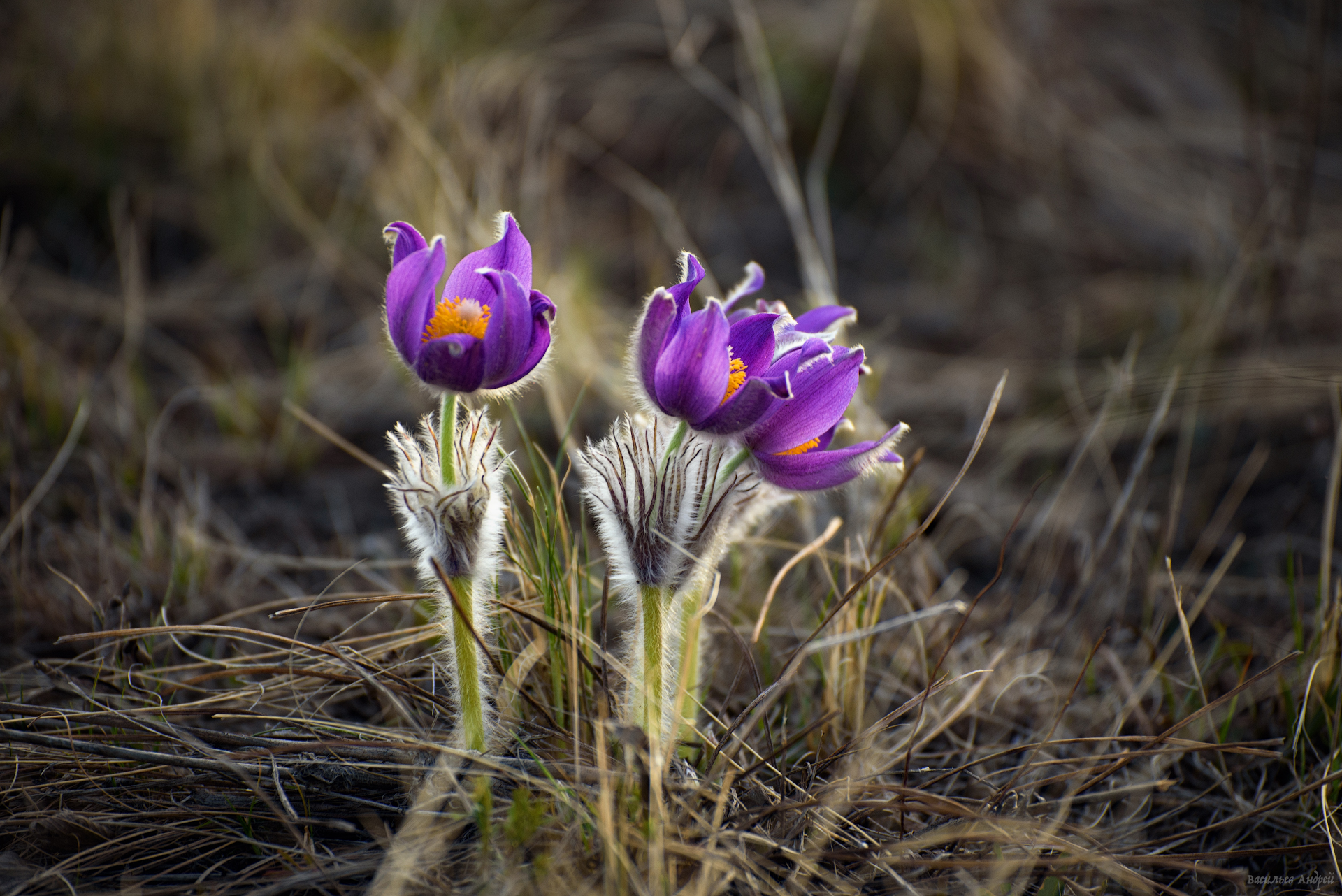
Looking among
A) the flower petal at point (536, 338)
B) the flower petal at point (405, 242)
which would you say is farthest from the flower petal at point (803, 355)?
the flower petal at point (405, 242)

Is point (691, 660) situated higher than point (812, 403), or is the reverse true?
point (812, 403)

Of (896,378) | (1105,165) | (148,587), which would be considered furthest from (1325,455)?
(148,587)

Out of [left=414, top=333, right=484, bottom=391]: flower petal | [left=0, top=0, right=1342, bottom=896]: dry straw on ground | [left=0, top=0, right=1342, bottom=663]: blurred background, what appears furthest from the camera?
[left=0, top=0, right=1342, bottom=663]: blurred background

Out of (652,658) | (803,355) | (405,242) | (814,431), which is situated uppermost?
(405,242)

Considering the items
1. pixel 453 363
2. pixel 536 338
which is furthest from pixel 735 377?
pixel 453 363

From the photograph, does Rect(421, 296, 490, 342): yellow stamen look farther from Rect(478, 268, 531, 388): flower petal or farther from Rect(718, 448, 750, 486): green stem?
Rect(718, 448, 750, 486): green stem

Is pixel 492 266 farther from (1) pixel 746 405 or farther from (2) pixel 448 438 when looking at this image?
(1) pixel 746 405

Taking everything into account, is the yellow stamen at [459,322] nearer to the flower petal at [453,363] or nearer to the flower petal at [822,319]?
the flower petal at [453,363]

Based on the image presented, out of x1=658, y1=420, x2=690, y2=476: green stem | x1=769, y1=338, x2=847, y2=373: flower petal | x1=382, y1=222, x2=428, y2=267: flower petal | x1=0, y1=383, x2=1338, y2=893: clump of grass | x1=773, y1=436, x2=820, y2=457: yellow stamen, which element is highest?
x1=382, y1=222, x2=428, y2=267: flower petal

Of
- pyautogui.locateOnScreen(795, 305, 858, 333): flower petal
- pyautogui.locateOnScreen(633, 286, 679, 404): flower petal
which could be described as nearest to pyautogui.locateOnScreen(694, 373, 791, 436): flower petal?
pyautogui.locateOnScreen(633, 286, 679, 404): flower petal
